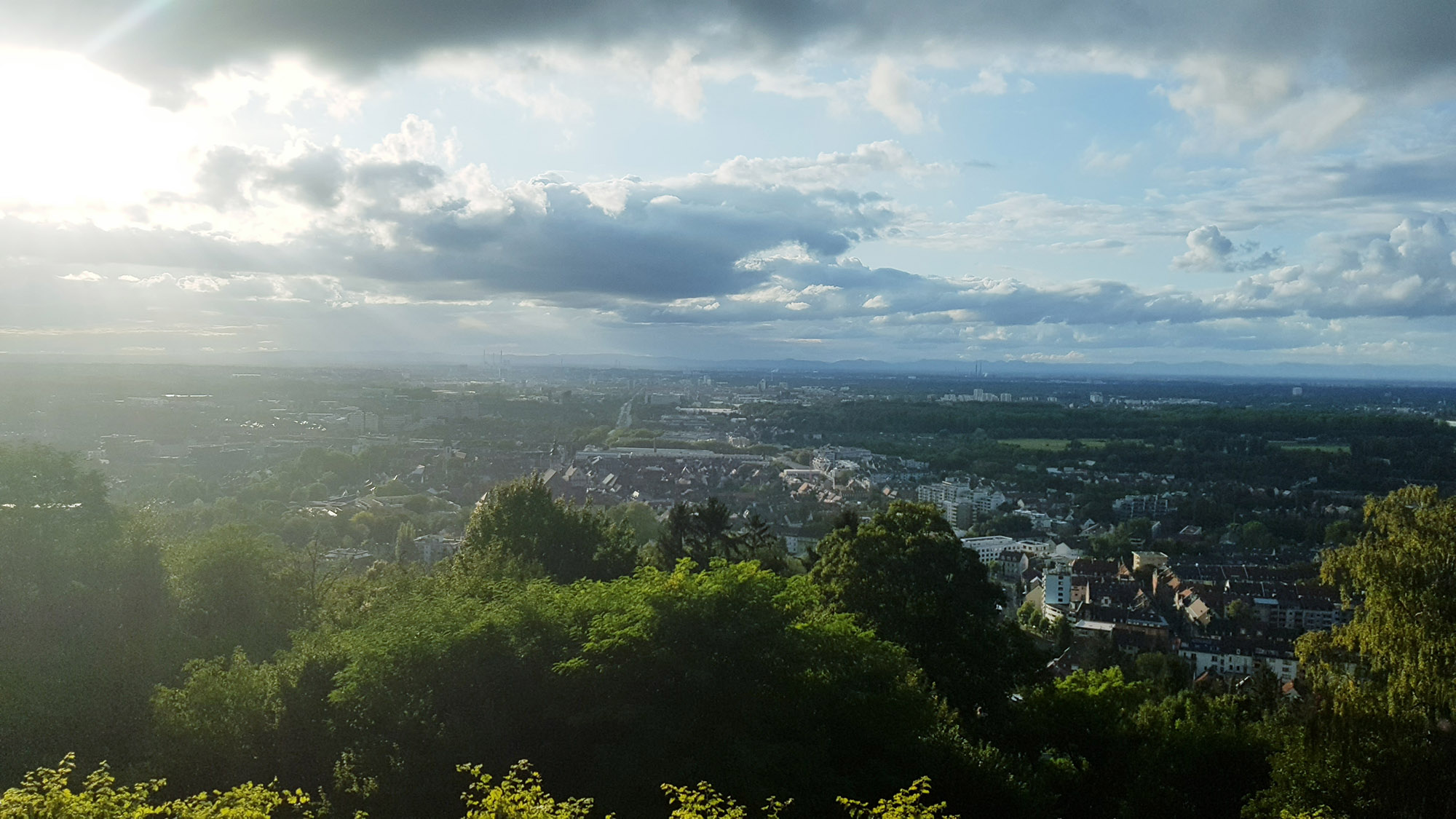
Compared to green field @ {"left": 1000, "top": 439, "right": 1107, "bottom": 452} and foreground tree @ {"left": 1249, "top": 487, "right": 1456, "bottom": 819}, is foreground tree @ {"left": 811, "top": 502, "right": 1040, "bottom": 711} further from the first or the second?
green field @ {"left": 1000, "top": 439, "right": 1107, "bottom": 452}

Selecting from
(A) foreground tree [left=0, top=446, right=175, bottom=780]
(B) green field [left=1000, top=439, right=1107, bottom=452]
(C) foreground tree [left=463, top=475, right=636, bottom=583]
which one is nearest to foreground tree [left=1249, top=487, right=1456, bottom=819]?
(C) foreground tree [left=463, top=475, right=636, bottom=583]

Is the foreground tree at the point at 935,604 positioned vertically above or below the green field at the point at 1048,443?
above

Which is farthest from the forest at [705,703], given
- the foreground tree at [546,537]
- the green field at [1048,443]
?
the green field at [1048,443]

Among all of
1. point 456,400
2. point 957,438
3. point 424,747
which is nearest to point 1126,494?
point 957,438

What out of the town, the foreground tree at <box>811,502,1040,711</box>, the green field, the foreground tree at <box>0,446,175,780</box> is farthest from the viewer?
the green field

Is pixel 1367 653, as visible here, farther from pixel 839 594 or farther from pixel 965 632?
pixel 839 594

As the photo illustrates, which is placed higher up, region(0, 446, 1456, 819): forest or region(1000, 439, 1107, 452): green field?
region(0, 446, 1456, 819): forest

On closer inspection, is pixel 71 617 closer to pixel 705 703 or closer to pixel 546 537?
pixel 546 537

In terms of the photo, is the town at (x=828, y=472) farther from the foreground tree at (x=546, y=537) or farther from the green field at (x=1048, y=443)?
the foreground tree at (x=546, y=537)
